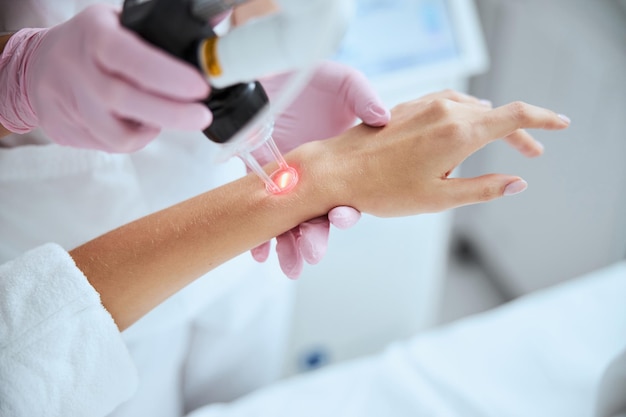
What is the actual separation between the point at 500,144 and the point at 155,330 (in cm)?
129

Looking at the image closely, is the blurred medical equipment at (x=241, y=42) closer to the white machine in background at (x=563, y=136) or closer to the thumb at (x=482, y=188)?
the thumb at (x=482, y=188)

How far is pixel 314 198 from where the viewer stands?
784 millimetres

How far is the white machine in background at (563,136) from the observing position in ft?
4.29

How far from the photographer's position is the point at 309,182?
795mm

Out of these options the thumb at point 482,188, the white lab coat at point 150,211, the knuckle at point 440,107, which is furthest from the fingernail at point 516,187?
the white lab coat at point 150,211

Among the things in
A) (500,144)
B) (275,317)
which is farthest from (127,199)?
(500,144)

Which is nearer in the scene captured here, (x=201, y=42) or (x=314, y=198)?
(x=201, y=42)

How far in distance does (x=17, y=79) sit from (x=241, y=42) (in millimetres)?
361

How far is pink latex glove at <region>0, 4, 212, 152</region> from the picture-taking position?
1.59ft

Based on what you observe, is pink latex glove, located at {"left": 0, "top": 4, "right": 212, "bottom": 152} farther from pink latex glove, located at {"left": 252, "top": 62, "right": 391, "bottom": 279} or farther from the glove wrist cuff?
pink latex glove, located at {"left": 252, "top": 62, "right": 391, "bottom": 279}

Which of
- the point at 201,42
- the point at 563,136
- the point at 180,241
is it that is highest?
the point at 201,42

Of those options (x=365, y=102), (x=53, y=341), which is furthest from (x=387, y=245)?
(x=53, y=341)

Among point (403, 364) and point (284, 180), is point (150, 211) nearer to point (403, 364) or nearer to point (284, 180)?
point (284, 180)

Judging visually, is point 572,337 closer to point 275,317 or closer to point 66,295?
point 275,317
